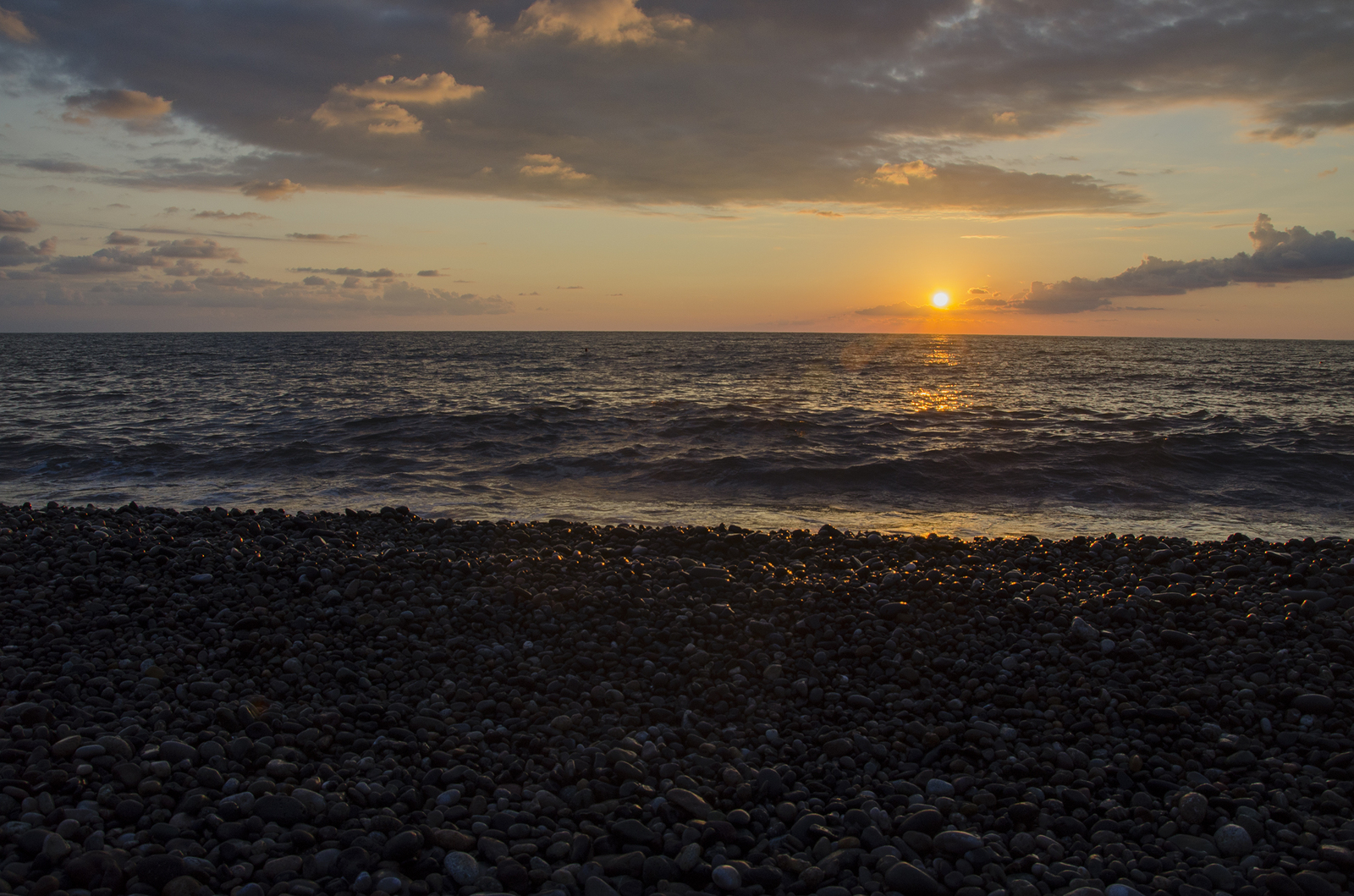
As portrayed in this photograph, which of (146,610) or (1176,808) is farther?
(146,610)

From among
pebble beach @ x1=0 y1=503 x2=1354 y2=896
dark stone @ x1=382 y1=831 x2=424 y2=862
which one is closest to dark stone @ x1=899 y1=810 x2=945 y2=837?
pebble beach @ x1=0 y1=503 x2=1354 y2=896

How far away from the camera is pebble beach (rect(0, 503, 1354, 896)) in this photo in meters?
3.60

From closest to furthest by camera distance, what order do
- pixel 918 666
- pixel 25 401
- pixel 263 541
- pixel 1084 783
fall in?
1. pixel 1084 783
2. pixel 918 666
3. pixel 263 541
4. pixel 25 401

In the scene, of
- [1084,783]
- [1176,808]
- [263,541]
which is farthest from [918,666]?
[263,541]

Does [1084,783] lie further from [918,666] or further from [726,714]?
[726,714]

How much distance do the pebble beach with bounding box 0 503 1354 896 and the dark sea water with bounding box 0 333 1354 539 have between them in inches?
192

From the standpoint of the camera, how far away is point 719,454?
1778 cm

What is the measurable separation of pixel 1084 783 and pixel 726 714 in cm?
232

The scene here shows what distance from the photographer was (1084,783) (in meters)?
4.31

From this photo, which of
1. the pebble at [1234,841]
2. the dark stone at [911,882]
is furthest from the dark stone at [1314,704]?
the dark stone at [911,882]

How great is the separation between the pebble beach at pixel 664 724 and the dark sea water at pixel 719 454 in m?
4.88

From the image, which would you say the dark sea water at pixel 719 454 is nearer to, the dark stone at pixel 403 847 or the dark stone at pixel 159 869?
the dark stone at pixel 403 847

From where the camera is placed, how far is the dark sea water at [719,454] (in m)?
13.2

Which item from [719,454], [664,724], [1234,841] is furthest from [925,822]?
[719,454]
